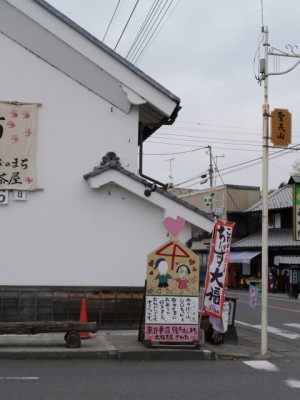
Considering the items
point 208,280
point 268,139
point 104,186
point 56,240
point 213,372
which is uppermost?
point 268,139

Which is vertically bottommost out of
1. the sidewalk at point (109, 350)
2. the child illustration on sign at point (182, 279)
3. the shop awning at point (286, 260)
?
the sidewalk at point (109, 350)

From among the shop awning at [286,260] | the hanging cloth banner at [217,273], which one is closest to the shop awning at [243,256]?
the shop awning at [286,260]

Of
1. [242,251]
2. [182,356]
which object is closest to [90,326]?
[182,356]

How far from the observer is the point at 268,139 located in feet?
34.7

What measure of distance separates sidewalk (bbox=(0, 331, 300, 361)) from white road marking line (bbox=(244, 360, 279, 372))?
350 mm

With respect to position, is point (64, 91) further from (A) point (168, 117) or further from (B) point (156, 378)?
(B) point (156, 378)

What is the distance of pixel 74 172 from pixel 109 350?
13.7 ft

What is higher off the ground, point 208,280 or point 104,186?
point 104,186

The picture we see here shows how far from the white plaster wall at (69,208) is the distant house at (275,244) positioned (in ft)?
77.0

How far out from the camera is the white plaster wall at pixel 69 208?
11250mm

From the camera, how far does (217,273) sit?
34.6 feet

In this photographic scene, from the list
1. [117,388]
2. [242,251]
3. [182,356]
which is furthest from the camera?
[242,251]

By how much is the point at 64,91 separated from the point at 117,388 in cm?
705

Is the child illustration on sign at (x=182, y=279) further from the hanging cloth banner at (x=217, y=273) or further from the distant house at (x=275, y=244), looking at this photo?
the distant house at (x=275, y=244)
